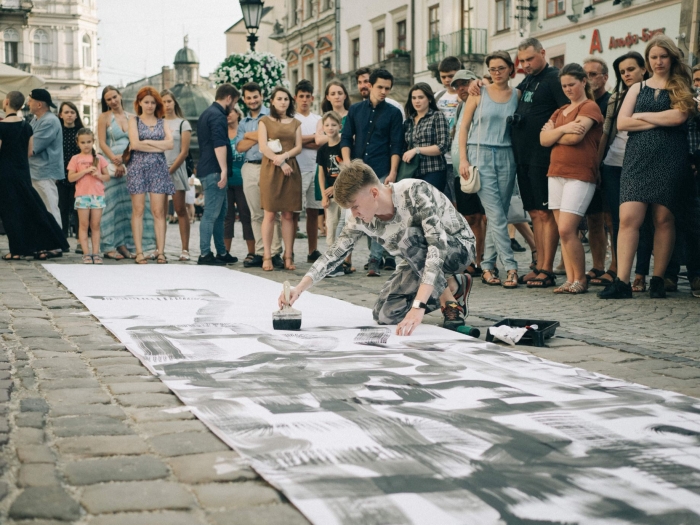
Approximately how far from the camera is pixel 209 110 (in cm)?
1091

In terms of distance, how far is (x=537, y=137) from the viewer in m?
8.84

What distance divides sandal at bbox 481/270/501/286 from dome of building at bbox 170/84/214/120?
2261 inches

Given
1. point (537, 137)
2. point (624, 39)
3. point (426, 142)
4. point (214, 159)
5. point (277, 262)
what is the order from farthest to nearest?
point (624, 39), point (214, 159), point (277, 262), point (426, 142), point (537, 137)

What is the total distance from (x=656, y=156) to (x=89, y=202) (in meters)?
6.25

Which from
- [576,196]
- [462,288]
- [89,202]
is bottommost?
[462,288]

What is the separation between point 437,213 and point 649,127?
9.02 ft

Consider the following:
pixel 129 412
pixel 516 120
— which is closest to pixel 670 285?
pixel 516 120

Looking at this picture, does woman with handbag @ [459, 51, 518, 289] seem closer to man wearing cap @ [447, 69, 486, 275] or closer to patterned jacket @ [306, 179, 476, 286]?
man wearing cap @ [447, 69, 486, 275]

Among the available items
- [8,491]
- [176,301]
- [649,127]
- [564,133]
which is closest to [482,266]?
→ [564,133]

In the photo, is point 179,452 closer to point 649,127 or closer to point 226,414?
point 226,414

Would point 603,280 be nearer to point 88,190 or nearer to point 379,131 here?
point 379,131

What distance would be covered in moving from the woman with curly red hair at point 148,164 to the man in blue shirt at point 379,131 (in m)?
2.26

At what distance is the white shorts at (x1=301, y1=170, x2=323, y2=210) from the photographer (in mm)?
10930

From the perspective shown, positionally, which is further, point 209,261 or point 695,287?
point 209,261
